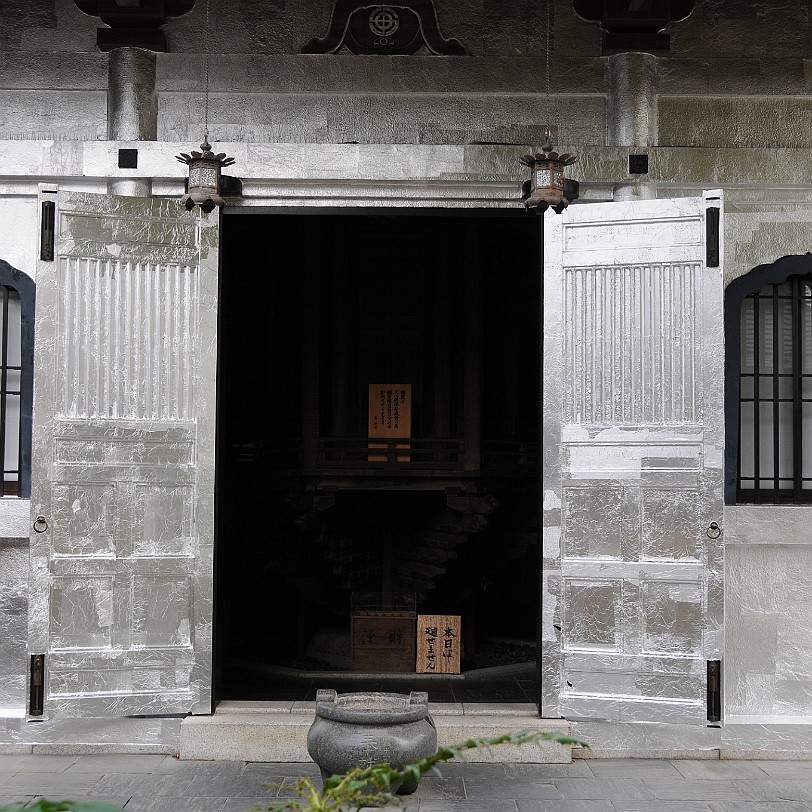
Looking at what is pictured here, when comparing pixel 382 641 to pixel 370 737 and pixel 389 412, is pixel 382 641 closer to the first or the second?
pixel 389 412

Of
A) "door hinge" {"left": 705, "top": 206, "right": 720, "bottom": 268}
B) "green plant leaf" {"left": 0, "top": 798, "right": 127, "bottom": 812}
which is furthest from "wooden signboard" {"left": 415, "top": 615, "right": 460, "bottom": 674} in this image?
"green plant leaf" {"left": 0, "top": 798, "right": 127, "bottom": 812}

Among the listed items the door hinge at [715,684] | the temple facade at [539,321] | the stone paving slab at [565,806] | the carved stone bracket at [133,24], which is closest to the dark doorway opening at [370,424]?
the temple facade at [539,321]

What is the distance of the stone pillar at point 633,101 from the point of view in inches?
213

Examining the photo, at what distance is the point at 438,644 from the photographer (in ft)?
22.9

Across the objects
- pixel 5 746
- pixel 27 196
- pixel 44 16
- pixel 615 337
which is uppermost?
pixel 44 16

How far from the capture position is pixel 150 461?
5.12 metres

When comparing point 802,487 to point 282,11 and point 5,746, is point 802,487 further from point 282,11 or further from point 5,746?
point 5,746

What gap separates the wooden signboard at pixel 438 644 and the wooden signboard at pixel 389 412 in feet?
5.36

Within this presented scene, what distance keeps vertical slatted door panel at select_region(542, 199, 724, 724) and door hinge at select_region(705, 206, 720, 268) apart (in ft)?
0.10

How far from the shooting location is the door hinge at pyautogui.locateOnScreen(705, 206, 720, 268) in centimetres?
499

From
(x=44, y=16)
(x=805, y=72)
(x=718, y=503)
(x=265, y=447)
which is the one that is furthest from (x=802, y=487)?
(x=44, y=16)

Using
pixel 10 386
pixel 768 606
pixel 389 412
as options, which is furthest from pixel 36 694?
pixel 389 412

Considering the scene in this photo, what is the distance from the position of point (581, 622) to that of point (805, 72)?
129 inches

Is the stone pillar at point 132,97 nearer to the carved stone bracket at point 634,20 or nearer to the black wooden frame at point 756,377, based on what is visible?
the carved stone bracket at point 634,20
